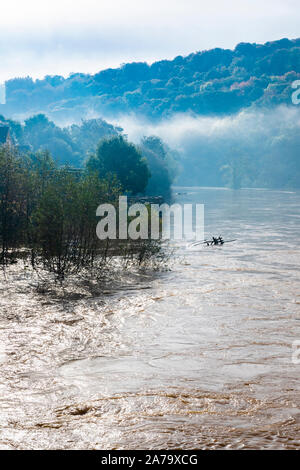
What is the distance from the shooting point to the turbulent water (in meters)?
11.7

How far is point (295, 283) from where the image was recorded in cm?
2778

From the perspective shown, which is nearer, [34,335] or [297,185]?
[34,335]

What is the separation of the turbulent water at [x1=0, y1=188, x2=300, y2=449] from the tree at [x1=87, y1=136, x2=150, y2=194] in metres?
53.9

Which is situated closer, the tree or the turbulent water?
the turbulent water

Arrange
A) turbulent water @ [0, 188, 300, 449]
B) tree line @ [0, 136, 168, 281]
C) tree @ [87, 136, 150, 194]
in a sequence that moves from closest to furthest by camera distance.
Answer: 1. turbulent water @ [0, 188, 300, 449]
2. tree line @ [0, 136, 168, 281]
3. tree @ [87, 136, 150, 194]

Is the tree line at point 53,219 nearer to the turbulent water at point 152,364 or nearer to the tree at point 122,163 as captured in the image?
the turbulent water at point 152,364

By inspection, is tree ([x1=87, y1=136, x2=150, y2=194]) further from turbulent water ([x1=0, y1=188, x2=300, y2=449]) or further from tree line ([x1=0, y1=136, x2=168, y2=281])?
turbulent water ([x1=0, y1=188, x2=300, y2=449])

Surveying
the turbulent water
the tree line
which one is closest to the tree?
the tree line

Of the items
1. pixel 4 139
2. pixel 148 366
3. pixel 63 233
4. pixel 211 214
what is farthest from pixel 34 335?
pixel 4 139

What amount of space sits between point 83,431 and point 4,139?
80.7 metres

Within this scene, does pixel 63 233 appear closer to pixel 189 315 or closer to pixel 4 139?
pixel 189 315

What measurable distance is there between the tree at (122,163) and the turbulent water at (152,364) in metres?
53.9

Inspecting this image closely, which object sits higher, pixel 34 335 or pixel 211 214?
pixel 211 214

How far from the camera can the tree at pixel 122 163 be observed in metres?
82.1
